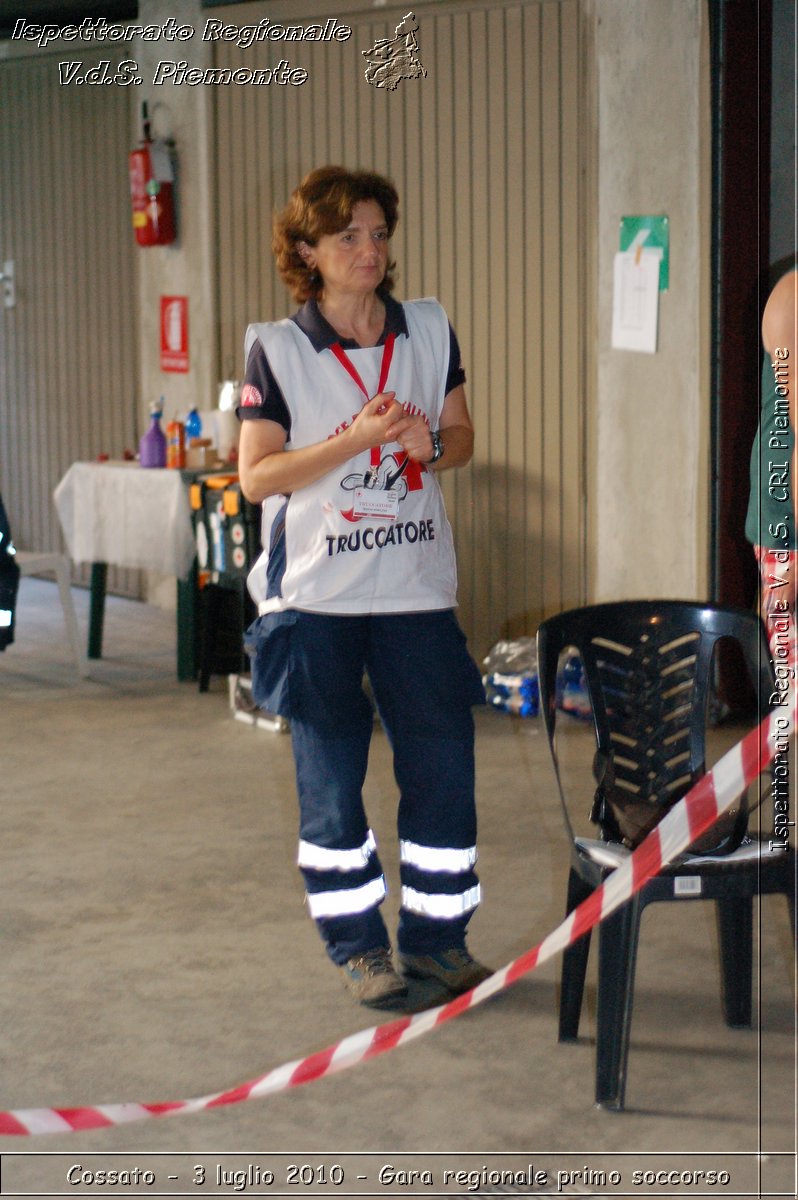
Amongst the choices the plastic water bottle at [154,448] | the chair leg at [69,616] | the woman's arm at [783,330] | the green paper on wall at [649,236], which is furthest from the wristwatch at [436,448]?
the chair leg at [69,616]

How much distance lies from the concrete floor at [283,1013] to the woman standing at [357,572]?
302 mm

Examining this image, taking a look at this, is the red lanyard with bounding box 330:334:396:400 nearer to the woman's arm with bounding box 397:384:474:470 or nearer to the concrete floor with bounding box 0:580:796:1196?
the woman's arm with bounding box 397:384:474:470

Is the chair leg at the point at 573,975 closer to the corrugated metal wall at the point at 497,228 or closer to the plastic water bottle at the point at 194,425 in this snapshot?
the corrugated metal wall at the point at 497,228

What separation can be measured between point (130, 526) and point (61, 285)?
8.90 feet

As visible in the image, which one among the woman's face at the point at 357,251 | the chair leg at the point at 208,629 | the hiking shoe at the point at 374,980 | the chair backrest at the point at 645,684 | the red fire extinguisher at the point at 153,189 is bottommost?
the hiking shoe at the point at 374,980

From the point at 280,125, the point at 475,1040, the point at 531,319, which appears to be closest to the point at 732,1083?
the point at 475,1040

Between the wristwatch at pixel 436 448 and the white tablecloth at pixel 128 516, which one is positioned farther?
the white tablecloth at pixel 128 516

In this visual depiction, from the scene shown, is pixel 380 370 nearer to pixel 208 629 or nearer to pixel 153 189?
pixel 208 629

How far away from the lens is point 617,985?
269 centimetres

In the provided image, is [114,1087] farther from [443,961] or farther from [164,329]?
[164,329]

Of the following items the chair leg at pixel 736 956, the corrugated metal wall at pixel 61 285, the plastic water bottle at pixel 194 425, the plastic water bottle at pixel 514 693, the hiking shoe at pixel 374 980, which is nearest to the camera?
the chair leg at pixel 736 956

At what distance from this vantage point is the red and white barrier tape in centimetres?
232

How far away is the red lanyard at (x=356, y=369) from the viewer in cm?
310

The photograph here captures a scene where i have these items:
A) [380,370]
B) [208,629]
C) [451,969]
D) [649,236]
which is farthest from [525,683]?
[380,370]
